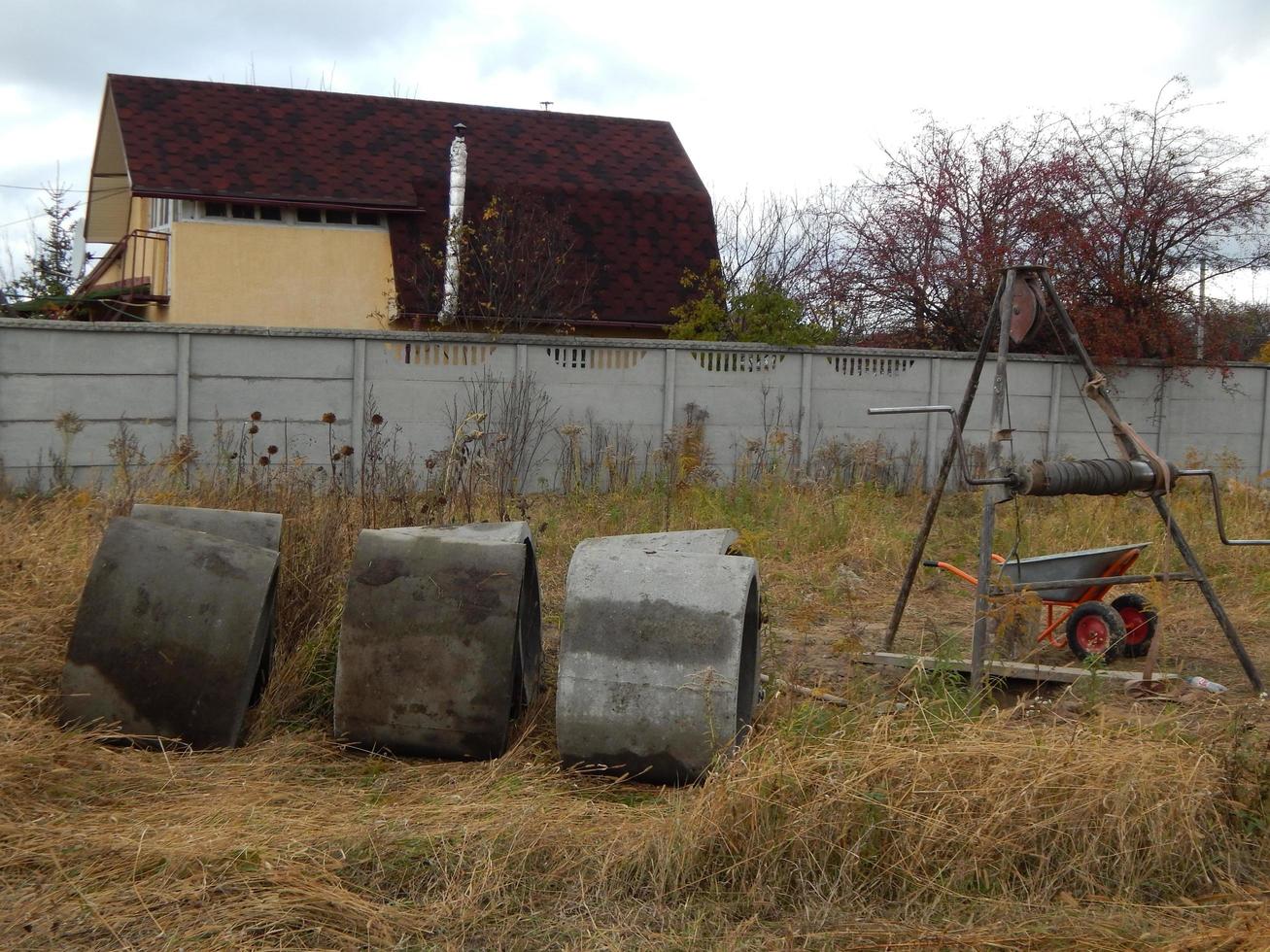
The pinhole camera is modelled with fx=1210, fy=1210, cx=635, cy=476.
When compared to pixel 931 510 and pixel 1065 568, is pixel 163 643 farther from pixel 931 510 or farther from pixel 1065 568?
pixel 1065 568

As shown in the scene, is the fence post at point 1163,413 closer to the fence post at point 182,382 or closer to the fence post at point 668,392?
the fence post at point 668,392

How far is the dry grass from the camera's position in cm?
298

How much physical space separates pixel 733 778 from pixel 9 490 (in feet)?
26.8

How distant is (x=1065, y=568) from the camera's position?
19.6 feet

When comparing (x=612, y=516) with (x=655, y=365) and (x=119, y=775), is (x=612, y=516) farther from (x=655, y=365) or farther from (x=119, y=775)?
(x=119, y=775)

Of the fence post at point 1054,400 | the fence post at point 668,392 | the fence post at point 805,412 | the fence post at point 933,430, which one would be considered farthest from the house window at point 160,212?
the fence post at point 1054,400

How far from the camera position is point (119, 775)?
393 cm

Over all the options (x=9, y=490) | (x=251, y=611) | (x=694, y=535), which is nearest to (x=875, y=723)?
(x=694, y=535)

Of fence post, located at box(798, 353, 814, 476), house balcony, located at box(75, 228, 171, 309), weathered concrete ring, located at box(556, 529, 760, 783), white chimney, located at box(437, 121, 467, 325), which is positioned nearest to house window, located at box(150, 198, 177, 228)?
house balcony, located at box(75, 228, 171, 309)

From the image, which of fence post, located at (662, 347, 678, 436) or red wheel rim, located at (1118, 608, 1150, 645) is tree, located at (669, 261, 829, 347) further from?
red wheel rim, located at (1118, 608, 1150, 645)

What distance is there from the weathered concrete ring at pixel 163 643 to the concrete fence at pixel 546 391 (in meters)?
5.14

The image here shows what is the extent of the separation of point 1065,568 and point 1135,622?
0.56m

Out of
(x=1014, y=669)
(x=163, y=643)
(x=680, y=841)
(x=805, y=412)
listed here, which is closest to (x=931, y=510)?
(x=1014, y=669)

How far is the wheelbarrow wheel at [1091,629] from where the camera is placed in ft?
18.5
